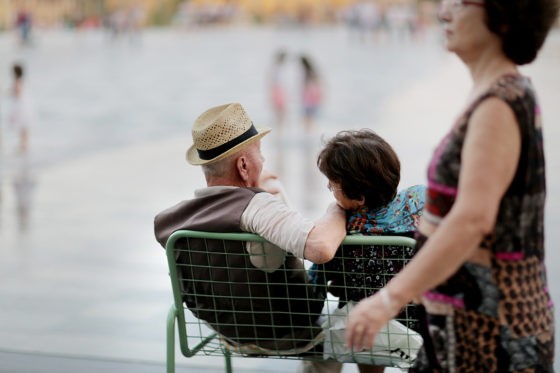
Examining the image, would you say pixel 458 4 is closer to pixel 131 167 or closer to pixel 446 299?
pixel 446 299

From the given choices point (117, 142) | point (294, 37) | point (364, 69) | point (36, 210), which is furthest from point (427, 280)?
point (294, 37)

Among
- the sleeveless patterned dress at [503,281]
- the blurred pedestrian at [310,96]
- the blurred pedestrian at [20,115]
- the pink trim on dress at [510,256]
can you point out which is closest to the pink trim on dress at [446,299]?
the sleeveless patterned dress at [503,281]

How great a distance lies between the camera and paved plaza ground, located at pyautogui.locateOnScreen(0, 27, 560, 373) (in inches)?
194

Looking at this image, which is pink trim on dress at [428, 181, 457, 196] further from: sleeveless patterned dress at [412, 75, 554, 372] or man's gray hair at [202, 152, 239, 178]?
man's gray hair at [202, 152, 239, 178]

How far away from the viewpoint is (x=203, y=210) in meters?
2.78

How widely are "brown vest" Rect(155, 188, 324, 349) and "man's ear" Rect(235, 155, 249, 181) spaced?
126 millimetres

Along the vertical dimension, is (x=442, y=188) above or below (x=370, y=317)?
above

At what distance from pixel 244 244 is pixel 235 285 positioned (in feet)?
0.42

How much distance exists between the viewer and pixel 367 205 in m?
2.76

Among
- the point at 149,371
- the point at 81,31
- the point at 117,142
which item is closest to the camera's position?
the point at 149,371

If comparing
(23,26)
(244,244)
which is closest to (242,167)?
(244,244)

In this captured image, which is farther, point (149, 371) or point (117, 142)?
point (117, 142)

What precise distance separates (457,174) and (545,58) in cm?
2618

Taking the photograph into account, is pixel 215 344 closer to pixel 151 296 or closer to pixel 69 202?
pixel 151 296
